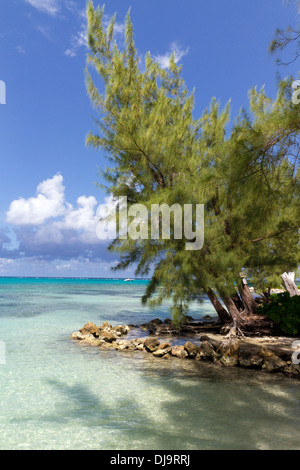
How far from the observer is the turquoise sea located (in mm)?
3461

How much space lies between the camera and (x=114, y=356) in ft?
23.4

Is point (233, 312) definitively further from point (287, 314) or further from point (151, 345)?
point (151, 345)

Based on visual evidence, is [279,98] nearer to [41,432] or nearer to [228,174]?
[228,174]

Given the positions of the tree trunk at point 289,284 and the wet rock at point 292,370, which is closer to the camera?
the wet rock at point 292,370

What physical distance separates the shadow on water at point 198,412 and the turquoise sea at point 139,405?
12 mm

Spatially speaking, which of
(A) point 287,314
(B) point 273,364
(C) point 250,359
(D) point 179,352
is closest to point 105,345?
(D) point 179,352

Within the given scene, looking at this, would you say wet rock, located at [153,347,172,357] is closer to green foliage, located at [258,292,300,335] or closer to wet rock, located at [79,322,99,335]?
wet rock, located at [79,322,99,335]

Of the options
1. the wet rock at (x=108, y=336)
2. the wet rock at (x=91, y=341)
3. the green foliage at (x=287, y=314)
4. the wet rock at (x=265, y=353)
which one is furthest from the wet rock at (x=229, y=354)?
the wet rock at (x=91, y=341)

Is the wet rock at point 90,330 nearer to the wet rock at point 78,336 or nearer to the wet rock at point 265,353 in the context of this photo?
the wet rock at point 78,336

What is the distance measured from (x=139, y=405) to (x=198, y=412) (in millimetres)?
867

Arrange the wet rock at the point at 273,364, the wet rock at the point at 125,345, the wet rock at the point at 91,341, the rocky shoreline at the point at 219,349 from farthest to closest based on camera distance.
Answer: the wet rock at the point at 91,341, the wet rock at the point at 125,345, the rocky shoreline at the point at 219,349, the wet rock at the point at 273,364

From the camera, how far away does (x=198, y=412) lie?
13.6 ft

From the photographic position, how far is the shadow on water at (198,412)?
3438 millimetres
